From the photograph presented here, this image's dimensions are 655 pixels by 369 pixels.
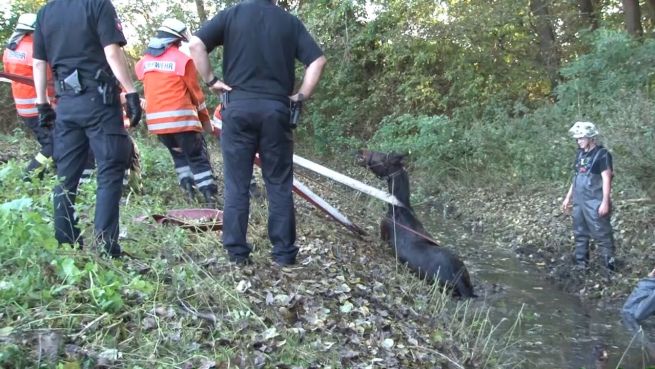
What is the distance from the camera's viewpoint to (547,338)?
19.5ft

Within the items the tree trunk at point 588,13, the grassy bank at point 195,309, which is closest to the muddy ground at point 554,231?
the grassy bank at point 195,309

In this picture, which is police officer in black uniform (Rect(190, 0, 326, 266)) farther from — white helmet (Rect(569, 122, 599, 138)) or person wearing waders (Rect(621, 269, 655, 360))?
white helmet (Rect(569, 122, 599, 138))

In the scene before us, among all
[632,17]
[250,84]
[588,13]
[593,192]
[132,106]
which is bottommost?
[593,192]

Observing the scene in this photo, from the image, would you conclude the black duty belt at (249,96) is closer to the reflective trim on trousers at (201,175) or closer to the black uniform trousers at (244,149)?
the black uniform trousers at (244,149)

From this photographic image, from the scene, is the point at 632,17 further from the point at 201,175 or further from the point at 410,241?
the point at 201,175

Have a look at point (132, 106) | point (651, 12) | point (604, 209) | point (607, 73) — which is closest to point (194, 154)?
point (132, 106)

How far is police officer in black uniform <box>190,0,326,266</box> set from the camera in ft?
15.9

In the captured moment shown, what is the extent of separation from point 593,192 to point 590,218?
1.10 ft

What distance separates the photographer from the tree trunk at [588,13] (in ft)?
51.2

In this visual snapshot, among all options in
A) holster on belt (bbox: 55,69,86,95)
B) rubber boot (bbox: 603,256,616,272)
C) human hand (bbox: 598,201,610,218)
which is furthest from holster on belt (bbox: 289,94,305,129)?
rubber boot (bbox: 603,256,616,272)

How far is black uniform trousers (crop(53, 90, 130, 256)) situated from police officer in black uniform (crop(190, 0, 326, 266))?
0.81 metres

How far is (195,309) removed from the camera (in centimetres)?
392

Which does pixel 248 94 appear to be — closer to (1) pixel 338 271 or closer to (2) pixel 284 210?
(2) pixel 284 210

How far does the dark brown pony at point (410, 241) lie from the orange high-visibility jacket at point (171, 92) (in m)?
2.45
